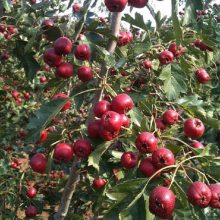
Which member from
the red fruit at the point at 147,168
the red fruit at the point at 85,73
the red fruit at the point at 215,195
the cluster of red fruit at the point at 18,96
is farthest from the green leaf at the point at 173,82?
the cluster of red fruit at the point at 18,96

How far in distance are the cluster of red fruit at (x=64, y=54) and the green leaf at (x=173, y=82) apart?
48 centimetres

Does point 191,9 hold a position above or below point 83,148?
above

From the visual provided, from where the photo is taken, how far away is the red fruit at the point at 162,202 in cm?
152

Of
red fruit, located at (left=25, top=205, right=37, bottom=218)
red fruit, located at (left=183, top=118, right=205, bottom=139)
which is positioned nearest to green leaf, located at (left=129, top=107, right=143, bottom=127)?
red fruit, located at (left=183, top=118, right=205, bottom=139)

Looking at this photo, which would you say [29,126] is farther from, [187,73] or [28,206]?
[28,206]

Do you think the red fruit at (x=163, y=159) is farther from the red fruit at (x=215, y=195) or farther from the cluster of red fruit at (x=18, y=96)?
the cluster of red fruit at (x=18, y=96)

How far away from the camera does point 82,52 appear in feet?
6.89

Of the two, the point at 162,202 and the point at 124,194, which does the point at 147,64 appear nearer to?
the point at 124,194

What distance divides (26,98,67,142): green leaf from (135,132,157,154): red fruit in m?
0.51

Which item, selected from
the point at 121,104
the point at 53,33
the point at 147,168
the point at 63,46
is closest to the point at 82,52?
the point at 63,46

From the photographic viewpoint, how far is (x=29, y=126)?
6.61ft

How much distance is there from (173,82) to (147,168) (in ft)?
2.70

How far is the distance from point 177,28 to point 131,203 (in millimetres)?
1033

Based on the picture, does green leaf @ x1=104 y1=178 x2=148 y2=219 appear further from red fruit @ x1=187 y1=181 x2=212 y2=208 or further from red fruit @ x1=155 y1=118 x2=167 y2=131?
red fruit @ x1=155 y1=118 x2=167 y2=131
